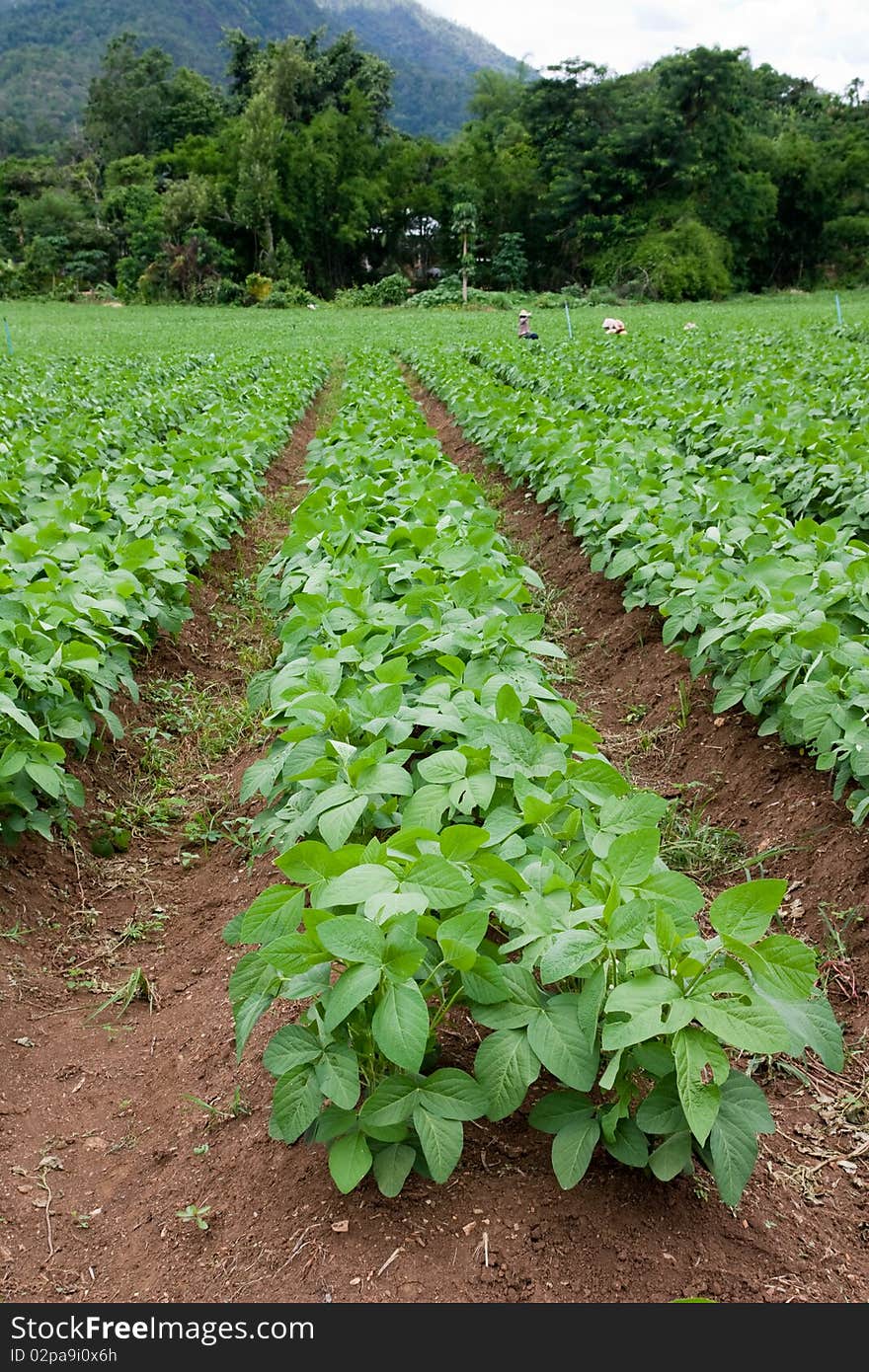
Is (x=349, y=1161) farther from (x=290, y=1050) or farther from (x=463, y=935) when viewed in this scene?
(x=463, y=935)

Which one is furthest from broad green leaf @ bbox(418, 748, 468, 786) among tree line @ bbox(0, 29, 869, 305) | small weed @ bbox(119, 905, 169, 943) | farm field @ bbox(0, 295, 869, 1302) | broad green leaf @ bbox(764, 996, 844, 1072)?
tree line @ bbox(0, 29, 869, 305)

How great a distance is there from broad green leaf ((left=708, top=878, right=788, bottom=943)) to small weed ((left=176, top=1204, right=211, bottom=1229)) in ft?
4.12

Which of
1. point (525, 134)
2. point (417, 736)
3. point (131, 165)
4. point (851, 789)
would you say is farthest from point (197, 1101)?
point (131, 165)

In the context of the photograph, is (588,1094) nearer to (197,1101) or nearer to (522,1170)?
(522,1170)

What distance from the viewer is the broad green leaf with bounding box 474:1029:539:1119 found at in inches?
68.4

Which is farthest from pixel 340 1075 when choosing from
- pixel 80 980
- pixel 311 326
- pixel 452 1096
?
pixel 311 326

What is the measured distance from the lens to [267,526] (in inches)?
328

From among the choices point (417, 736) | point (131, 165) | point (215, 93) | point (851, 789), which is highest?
point (215, 93)

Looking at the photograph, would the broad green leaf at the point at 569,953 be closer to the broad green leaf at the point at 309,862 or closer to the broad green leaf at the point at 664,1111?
the broad green leaf at the point at 664,1111

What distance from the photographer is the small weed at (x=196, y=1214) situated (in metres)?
1.97

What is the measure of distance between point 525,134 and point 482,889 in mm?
63290

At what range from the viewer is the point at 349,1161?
5.80 ft

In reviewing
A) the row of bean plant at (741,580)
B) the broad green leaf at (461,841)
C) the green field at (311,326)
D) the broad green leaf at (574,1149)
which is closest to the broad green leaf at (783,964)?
the broad green leaf at (574,1149)

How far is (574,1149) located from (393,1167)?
0.35 metres
